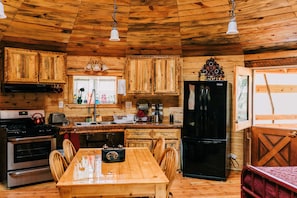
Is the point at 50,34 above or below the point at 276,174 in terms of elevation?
above

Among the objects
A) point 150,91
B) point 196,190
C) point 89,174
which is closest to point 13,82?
point 150,91

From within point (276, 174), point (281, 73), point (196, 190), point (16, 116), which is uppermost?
point (281, 73)

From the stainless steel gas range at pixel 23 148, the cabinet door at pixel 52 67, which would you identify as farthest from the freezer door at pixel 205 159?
the cabinet door at pixel 52 67

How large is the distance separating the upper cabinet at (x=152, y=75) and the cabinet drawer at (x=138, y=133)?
2.35 ft

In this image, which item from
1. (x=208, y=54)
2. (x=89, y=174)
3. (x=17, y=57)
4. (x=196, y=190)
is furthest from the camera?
(x=208, y=54)

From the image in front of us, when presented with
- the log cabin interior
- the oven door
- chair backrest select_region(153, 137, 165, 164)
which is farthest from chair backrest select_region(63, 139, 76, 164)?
the log cabin interior

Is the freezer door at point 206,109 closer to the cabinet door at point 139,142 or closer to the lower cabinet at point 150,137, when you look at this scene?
the lower cabinet at point 150,137

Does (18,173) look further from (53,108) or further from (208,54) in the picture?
(208,54)

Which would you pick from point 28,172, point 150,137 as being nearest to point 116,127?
point 150,137

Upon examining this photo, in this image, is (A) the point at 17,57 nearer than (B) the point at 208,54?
Yes

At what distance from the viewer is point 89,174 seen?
8.52ft

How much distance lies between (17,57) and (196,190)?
3413 millimetres

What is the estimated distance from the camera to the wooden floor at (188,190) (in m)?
4.23

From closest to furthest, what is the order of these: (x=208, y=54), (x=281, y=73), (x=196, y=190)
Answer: (x=196, y=190), (x=208, y=54), (x=281, y=73)
